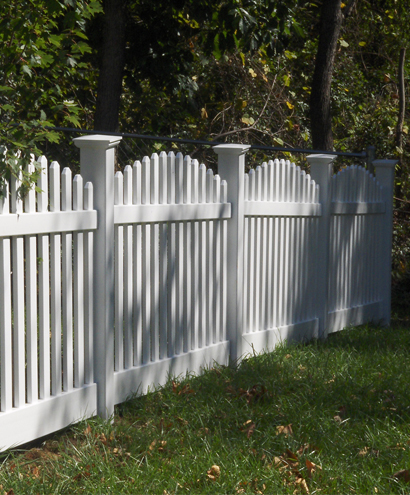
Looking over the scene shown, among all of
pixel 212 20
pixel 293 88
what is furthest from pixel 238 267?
pixel 293 88

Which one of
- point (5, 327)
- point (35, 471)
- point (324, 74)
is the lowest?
point (35, 471)

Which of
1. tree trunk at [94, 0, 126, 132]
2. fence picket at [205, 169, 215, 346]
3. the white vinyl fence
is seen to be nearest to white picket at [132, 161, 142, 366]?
the white vinyl fence

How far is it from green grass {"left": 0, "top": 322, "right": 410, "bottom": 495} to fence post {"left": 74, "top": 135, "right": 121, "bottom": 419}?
250 millimetres

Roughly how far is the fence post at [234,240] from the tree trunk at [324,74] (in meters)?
3.68

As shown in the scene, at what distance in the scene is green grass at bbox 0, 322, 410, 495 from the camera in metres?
2.97

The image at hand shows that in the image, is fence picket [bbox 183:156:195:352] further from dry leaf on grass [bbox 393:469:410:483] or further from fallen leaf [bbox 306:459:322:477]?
dry leaf on grass [bbox 393:469:410:483]

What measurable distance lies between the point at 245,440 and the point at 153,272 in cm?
135

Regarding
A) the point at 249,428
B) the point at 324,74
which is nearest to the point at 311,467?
the point at 249,428

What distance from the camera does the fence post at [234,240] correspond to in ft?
16.2

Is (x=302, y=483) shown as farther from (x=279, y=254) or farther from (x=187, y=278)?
(x=279, y=254)

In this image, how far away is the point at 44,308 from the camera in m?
3.44

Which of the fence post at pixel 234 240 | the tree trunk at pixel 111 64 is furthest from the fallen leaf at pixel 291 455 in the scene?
the tree trunk at pixel 111 64

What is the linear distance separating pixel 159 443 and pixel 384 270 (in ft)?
15.5

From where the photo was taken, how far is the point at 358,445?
3.47 metres
